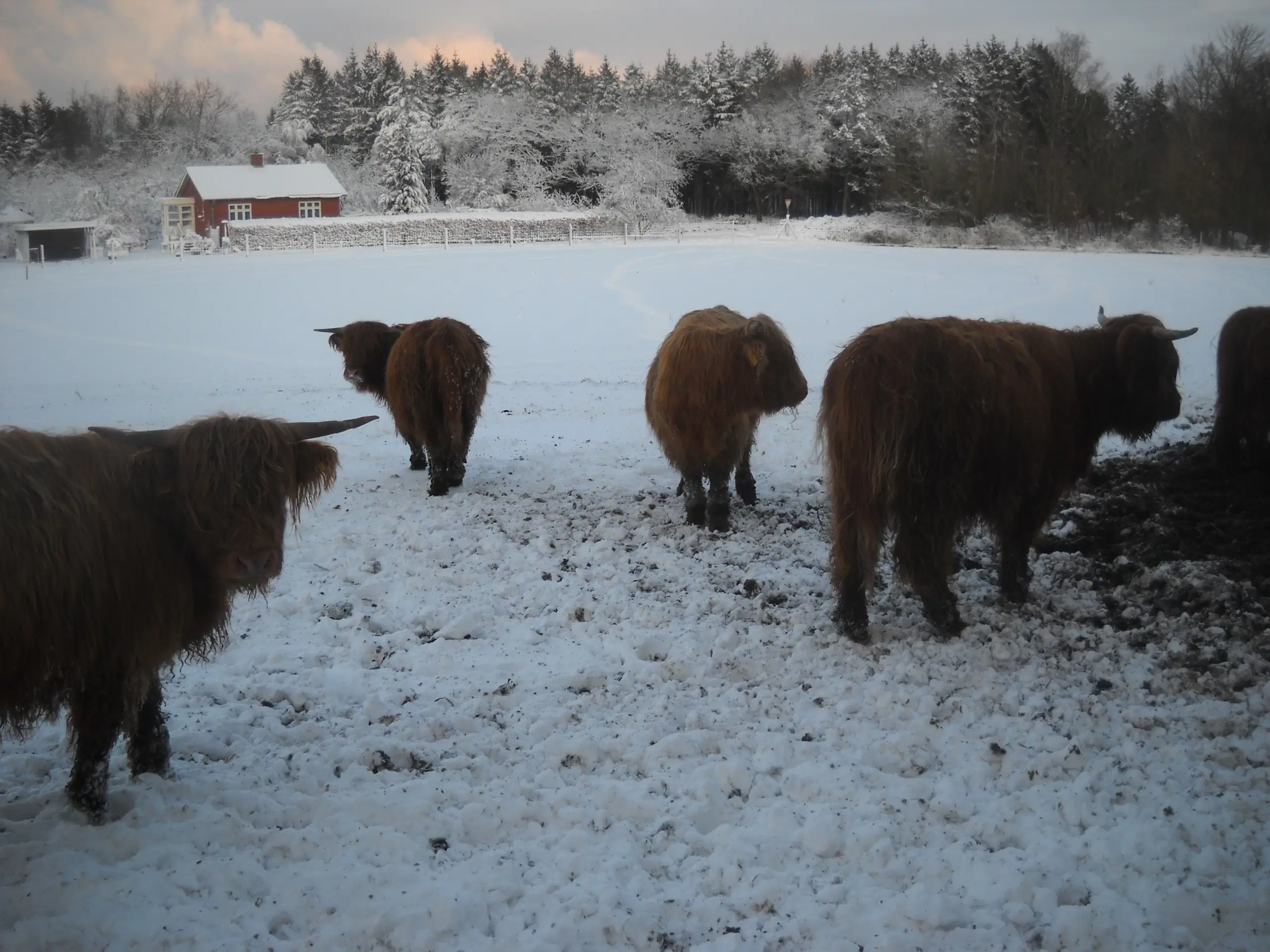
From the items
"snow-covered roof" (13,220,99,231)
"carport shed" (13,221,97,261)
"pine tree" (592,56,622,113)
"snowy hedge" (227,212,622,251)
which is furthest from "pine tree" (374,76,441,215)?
"snow-covered roof" (13,220,99,231)

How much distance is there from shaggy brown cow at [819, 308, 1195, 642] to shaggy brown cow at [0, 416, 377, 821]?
2416 mm

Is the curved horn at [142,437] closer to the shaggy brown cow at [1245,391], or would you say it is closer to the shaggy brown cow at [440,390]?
the shaggy brown cow at [440,390]

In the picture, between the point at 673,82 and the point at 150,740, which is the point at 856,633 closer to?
the point at 150,740

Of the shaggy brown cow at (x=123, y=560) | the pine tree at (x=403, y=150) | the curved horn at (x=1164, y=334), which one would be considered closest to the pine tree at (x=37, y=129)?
the shaggy brown cow at (x=123, y=560)

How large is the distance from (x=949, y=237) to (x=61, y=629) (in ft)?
81.6

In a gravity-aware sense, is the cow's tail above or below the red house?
below

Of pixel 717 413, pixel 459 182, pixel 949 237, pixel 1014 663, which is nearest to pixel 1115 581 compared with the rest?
pixel 1014 663

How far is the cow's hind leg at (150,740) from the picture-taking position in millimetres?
3189

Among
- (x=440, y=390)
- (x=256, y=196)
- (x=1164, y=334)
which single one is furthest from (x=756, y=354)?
(x=256, y=196)

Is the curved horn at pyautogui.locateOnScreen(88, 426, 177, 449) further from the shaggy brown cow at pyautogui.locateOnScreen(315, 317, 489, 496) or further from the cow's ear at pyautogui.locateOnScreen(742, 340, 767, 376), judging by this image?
the shaggy brown cow at pyautogui.locateOnScreen(315, 317, 489, 496)

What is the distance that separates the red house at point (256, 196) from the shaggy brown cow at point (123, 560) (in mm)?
35628

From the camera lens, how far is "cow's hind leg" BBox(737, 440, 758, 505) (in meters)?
6.60

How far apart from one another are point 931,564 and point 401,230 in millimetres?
37856

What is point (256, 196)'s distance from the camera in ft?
135
